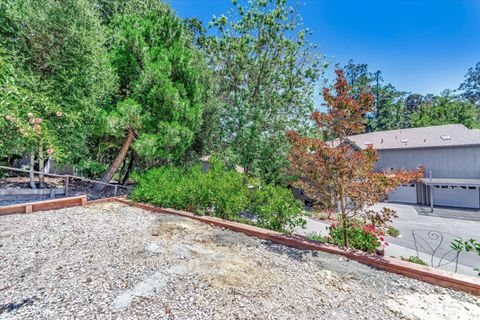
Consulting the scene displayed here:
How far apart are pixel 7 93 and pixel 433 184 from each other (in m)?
23.0

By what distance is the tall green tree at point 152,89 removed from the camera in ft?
25.1

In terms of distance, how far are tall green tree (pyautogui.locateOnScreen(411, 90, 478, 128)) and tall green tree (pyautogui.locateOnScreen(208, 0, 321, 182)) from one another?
29.6 meters

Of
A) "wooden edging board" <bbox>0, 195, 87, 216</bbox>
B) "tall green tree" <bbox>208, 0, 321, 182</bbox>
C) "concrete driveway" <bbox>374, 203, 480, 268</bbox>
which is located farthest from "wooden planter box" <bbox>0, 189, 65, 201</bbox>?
"concrete driveway" <bbox>374, 203, 480, 268</bbox>

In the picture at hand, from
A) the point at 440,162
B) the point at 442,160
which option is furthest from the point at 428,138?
the point at 440,162

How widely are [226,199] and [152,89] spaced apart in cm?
510

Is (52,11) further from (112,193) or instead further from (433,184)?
(433,184)

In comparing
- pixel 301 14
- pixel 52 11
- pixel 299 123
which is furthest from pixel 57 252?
pixel 301 14

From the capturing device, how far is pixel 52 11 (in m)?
6.33

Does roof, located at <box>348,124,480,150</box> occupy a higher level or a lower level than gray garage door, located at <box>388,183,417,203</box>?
higher

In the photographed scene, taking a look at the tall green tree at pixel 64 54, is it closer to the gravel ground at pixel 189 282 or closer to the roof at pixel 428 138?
the gravel ground at pixel 189 282

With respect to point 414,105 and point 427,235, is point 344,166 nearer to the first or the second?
point 427,235

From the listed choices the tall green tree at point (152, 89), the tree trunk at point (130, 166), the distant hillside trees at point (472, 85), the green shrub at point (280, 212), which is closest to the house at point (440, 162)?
the green shrub at point (280, 212)

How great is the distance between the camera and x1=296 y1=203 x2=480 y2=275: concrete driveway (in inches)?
314

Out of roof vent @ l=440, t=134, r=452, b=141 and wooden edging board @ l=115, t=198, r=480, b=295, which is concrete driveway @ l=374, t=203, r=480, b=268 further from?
roof vent @ l=440, t=134, r=452, b=141
